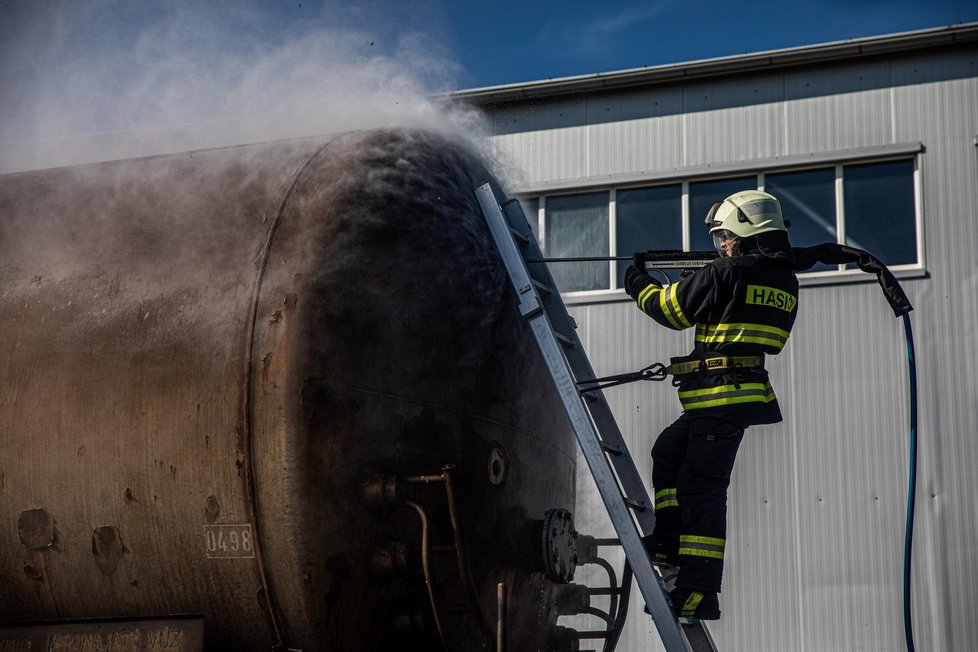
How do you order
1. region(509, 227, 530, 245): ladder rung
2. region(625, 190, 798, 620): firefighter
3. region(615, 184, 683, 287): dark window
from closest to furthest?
region(625, 190, 798, 620): firefighter
region(509, 227, 530, 245): ladder rung
region(615, 184, 683, 287): dark window

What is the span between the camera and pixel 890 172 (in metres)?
11.8

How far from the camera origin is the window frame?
11.5 meters

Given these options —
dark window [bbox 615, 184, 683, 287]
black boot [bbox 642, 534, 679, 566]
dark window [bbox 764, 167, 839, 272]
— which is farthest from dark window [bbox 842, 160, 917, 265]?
black boot [bbox 642, 534, 679, 566]

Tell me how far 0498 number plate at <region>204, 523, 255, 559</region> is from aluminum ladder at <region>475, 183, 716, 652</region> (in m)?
1.35

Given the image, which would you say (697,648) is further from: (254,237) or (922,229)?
(922,229)

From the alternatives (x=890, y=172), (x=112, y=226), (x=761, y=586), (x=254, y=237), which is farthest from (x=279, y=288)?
(x=890, y=172)

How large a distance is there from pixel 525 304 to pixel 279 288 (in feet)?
3.66

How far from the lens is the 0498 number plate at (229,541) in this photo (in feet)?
12.7

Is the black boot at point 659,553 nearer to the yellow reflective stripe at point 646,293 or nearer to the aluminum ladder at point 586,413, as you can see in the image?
the aluminum ladder at point 586,413

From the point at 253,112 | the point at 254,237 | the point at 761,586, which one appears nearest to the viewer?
the point at 254,237

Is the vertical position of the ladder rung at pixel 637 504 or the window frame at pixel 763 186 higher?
the window frame at pixel 763 186

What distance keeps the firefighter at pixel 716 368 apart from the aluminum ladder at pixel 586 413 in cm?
12

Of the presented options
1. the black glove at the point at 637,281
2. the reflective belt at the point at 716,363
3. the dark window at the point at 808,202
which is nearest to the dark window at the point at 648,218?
the dark window at the point at 808,202

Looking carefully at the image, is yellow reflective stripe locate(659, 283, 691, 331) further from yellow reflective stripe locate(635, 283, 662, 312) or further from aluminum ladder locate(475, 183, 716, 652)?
aluminum ladder locate(475, 183, 716, 652)
